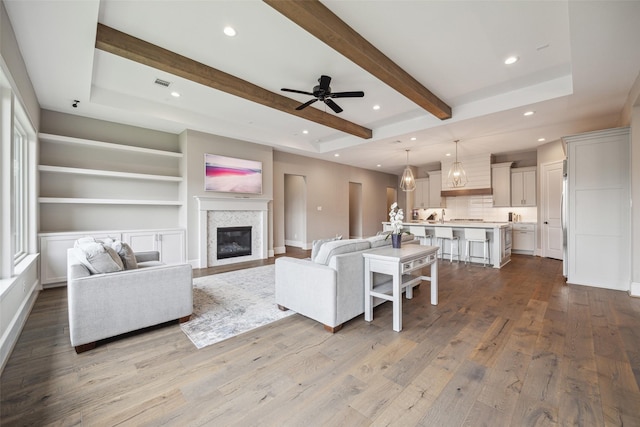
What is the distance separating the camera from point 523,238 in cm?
730

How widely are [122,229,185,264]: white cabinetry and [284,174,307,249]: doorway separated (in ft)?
11.8

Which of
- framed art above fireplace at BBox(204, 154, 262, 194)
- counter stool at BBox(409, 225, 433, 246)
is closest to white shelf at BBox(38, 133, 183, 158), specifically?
framed art above fireplace at BBox(204, 154, 262, 194)

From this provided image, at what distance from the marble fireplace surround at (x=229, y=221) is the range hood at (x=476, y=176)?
5580 mm

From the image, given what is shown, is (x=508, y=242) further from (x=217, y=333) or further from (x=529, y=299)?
(x=217, y=333)

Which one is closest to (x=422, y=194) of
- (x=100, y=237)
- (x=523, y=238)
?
(x=523, y=238)

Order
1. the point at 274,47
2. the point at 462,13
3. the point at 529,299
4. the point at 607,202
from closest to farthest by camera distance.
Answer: the point at 462,13
the point at 274,47
the point at 529,299
the point at 607,202

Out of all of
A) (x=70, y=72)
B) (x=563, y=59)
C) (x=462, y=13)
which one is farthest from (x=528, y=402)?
(x=70, y=72)

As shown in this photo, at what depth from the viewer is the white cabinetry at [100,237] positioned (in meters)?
4.03

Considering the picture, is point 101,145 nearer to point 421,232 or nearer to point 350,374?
point 350,374

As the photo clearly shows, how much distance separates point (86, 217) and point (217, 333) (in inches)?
159

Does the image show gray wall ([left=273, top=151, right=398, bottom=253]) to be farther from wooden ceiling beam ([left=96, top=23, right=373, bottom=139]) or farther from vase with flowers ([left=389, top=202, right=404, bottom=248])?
vase with flowers ([left=389, top=202, right=404, bottom=248])

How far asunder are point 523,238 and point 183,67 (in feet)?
28.2

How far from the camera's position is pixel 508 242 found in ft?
21.2

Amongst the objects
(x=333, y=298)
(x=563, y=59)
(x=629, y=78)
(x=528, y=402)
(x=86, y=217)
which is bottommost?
(x=528, y=402)
